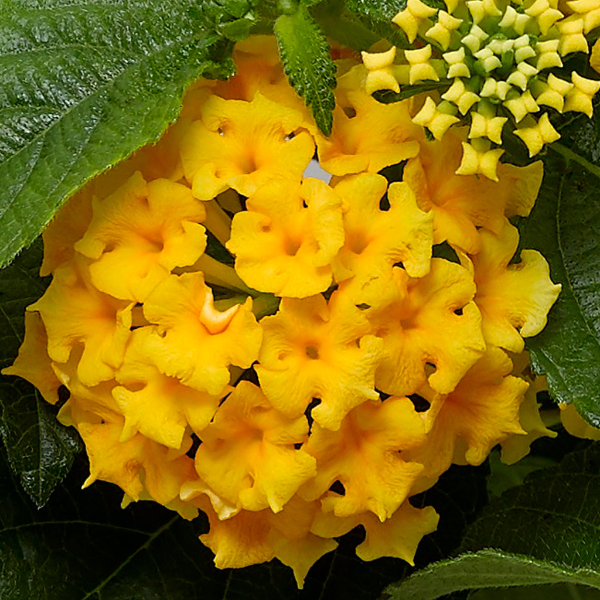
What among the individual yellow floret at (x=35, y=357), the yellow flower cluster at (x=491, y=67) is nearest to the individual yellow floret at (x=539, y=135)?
the yellow flower cluster at (x=491, y=67)

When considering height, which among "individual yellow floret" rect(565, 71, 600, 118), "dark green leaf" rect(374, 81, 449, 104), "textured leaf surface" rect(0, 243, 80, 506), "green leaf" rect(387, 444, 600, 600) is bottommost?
"green leaf" rect(387, 444, 600, 600)

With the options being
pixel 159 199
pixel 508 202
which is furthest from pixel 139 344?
pixel 508 202

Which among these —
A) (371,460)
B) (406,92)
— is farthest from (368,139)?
(371,460)

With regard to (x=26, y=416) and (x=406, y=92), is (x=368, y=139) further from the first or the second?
(x=26, y=416)

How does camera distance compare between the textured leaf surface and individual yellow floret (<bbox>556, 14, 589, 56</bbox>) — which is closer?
individual yellow floret (<bbox>556, 14, 589, 56</bbox>)

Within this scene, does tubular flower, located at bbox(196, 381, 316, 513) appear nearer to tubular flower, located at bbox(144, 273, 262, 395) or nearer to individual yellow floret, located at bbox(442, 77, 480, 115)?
tubular flower, located at bbox(144, 273, 262, 395)

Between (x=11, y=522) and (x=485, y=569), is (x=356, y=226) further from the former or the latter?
(x=11, y=522)

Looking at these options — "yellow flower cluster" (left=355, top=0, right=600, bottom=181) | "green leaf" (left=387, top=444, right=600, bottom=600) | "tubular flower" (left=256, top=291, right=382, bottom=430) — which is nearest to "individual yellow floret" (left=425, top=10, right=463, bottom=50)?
"yellow flower cluster" (left=355, top=0, right=600, bottom=181)
